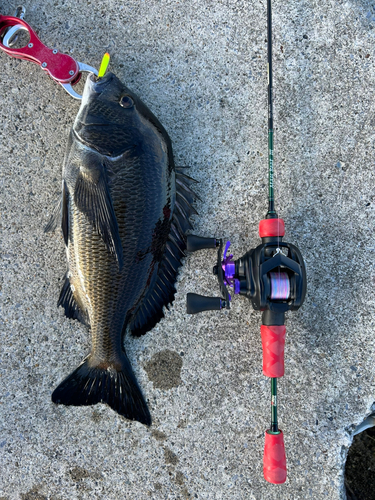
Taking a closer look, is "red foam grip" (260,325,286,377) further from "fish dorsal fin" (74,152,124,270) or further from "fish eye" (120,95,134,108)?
"fish eye" (120,95,134,108)

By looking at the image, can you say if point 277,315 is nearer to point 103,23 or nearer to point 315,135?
point 315,135

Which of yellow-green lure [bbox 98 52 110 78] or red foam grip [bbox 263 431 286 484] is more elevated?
yellow-green lure [bbox 98 52 110 78]

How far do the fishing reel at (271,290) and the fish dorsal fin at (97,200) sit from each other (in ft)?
1.69

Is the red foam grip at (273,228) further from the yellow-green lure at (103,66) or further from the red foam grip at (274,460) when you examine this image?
the yellow-green lure at (103,66)

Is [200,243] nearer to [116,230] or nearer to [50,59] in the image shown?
[116,230]

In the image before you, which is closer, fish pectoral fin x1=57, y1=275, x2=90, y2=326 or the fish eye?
the fish eye

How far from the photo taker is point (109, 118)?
1.65 m

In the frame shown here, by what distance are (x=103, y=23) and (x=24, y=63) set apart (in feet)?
1.87

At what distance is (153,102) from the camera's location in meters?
2.00

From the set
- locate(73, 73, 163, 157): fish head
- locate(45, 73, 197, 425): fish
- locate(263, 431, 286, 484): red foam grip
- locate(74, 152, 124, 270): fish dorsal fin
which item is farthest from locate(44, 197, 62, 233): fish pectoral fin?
locate(263, 431, 286, 484): red foam grip

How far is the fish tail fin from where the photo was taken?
180cm

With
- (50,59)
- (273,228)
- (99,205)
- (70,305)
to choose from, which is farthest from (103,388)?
(50,59)

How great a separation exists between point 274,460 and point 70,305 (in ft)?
4.62

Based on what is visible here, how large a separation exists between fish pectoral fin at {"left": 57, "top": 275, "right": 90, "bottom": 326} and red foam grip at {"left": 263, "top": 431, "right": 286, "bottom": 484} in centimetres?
121
